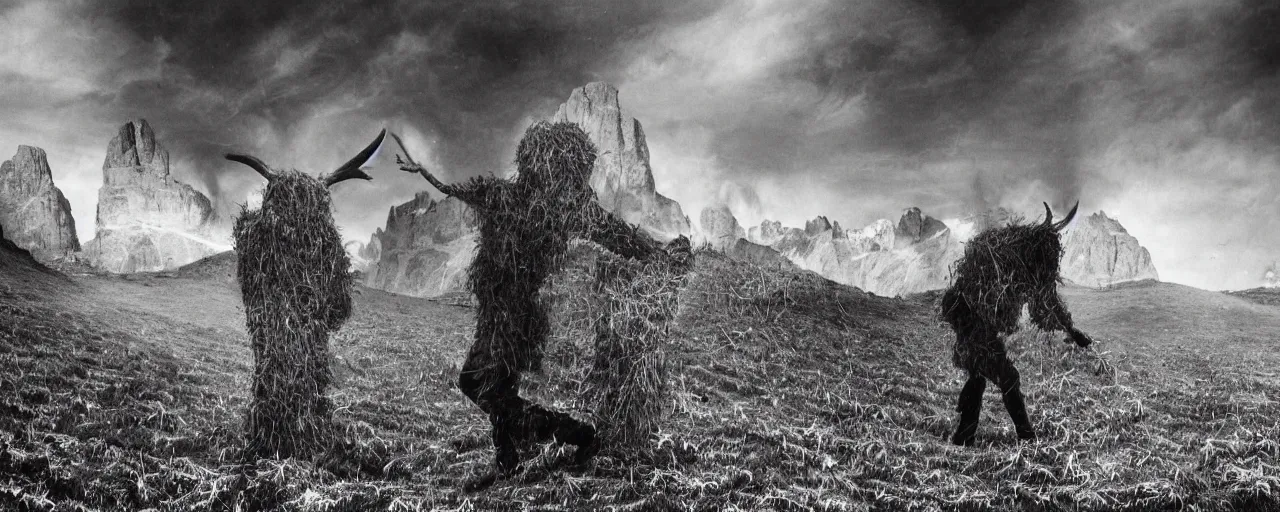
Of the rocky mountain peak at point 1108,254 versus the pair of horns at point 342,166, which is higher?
the rocky mountain peak at point 1108,254

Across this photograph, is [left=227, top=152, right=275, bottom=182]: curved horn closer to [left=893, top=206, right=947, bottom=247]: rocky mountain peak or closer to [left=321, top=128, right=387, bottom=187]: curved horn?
[left=321, top=128, right=387, bottom=187]: curved horn

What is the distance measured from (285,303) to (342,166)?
142 cm

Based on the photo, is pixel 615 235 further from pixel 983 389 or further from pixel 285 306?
pixel 983 389

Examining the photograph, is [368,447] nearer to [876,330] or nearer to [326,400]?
[326,400]

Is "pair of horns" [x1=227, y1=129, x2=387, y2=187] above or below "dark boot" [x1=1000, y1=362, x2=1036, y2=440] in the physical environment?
above

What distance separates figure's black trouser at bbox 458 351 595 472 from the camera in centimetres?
547

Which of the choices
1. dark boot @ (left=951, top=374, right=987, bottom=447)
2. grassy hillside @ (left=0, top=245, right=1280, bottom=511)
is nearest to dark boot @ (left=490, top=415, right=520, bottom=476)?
grassy hillside @ (left=0, top=245, right=1280, bottom=511)

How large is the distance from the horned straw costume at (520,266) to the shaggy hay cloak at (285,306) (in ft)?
4.19

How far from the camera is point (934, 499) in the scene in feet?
15.2

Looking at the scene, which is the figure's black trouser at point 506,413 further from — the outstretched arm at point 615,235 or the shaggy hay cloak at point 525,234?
the outstretched arm at point 615,235

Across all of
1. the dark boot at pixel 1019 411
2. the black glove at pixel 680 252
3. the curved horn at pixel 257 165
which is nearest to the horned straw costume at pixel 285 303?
the curved horn at pixel 257 165

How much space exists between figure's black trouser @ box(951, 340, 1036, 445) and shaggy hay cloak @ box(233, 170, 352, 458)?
256 inches

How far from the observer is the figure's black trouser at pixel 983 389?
6750mm

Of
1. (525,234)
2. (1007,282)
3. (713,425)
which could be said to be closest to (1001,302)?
(1007,282)
